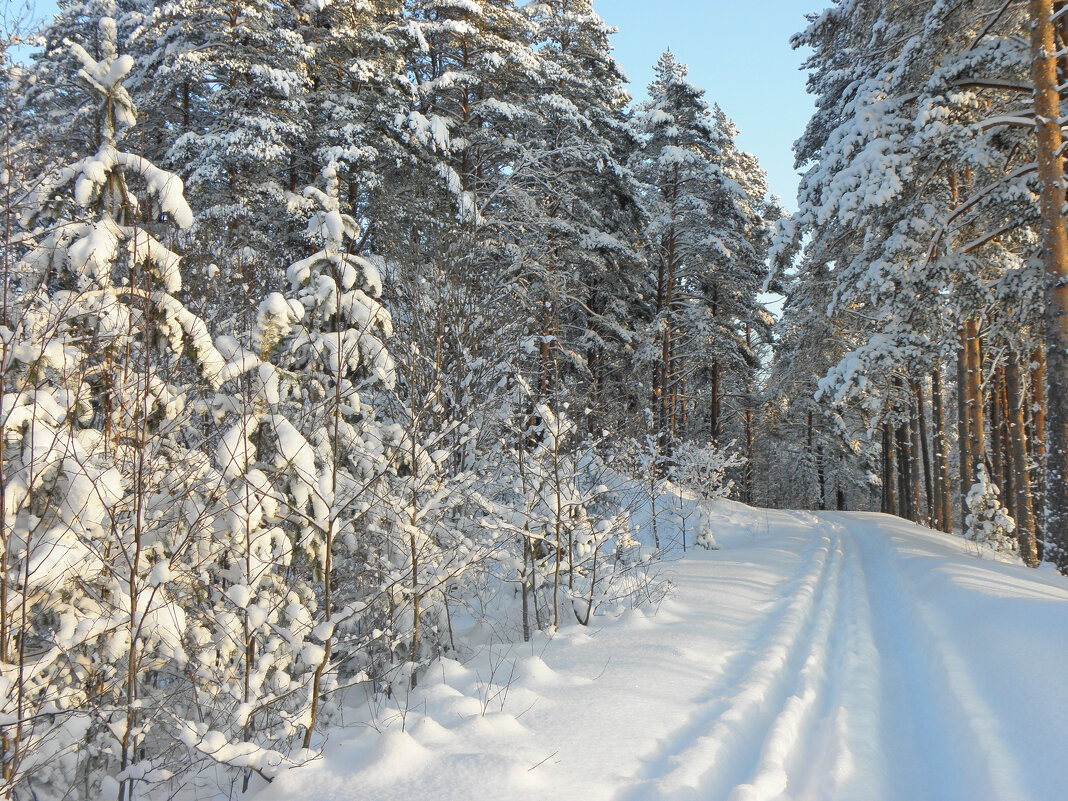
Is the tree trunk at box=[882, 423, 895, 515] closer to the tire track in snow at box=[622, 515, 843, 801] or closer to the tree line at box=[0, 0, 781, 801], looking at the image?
the tree line at box=[0, 0, 781, 801]

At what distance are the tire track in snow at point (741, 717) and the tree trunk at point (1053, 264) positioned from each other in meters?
4.34

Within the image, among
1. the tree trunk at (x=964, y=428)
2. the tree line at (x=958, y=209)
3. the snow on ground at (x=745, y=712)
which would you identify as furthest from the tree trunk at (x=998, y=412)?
the snow on ground at (x=745, y=712)

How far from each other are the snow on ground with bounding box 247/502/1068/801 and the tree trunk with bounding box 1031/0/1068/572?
1.79 meters

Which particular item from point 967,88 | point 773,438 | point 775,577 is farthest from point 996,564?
point 773,438

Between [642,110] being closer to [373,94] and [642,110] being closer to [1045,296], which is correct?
[373,94]

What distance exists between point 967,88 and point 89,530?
44.8 feet

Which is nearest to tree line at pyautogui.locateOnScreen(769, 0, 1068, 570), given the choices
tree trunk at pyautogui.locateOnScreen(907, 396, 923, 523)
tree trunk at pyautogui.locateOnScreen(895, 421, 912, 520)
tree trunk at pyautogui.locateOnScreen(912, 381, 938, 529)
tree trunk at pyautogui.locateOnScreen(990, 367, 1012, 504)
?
tree trunk at pyautogui.locateOnScreen(990, 367, 1012, 504)

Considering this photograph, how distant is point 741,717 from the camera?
12.8 feet

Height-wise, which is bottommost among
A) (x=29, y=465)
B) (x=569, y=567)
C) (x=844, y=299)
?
(x=569, y=567)

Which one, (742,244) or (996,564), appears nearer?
(996,564)

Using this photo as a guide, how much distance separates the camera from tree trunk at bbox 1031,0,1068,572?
312 inches

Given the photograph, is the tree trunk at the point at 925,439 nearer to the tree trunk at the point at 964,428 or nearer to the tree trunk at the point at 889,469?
the tree trunk at the point at 889,469

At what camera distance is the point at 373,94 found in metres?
15.2

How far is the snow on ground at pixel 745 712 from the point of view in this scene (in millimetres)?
3162
